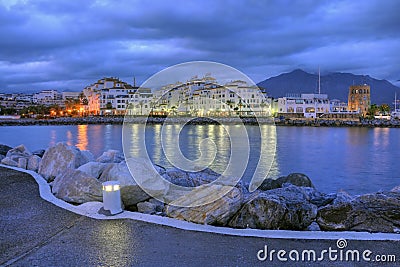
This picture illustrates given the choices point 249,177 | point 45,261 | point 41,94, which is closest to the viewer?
point 45,261

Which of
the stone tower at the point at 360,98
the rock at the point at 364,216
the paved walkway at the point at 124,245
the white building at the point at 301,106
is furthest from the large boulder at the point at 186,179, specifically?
the stone tower at the point at 360,98

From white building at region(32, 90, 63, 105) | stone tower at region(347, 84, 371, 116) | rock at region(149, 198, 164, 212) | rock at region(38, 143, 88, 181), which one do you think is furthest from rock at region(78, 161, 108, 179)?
white building at region(32, 90, 63, 105)

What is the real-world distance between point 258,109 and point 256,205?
84195mm

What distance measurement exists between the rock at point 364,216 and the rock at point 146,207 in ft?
8.17

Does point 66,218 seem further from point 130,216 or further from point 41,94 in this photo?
point 41,94

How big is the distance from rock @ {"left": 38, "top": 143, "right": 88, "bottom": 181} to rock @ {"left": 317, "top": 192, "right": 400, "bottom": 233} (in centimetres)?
531

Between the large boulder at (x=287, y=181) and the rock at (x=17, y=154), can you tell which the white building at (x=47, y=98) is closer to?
the rock at (x=17, y=154)

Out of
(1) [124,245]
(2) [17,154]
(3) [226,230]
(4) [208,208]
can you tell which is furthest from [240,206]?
(2) [17,154]

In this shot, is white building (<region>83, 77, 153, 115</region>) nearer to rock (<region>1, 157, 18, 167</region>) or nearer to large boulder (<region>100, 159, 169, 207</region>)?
rock (<region>1, 157, 18, 167</region>)

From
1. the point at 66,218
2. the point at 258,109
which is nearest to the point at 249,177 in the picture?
→ the point at 66,218

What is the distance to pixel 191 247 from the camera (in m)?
4.13

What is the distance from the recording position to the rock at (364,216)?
15.8 feet

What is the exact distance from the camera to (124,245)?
418 cm

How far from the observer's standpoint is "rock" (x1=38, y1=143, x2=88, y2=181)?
8054mm
